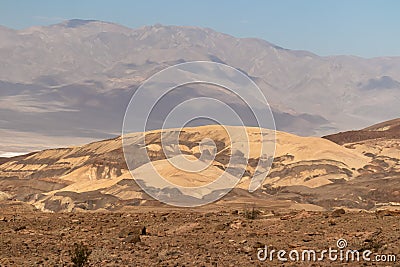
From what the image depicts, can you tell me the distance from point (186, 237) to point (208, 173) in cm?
6118

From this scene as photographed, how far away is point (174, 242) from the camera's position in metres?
17.6

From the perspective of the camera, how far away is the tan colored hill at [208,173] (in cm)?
6656

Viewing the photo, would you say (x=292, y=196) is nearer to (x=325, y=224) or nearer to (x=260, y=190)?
(x=260, y=190)

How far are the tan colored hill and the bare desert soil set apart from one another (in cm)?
3470

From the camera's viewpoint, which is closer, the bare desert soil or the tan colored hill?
the bare desert soil

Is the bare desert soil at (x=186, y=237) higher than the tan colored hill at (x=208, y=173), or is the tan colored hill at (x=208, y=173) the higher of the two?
the tan colored hill at (x=208, y=173)

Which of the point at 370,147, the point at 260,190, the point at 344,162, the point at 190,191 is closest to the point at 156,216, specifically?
the point at 190,191

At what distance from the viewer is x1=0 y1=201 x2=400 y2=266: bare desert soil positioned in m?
15.2

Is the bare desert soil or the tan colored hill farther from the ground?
the tan colored hill

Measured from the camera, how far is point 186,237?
18484mm

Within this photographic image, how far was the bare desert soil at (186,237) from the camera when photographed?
1521 centimetres

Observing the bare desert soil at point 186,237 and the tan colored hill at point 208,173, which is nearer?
the bare desert soil at point 186,237

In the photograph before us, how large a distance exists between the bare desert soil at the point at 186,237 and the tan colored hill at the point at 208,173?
114 feet

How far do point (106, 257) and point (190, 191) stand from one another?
168ft
